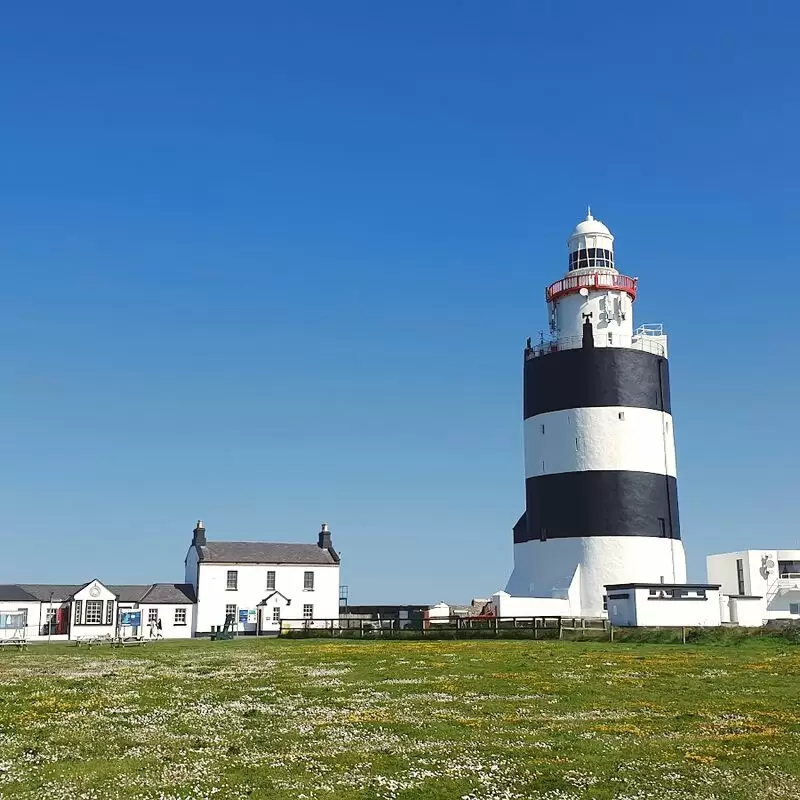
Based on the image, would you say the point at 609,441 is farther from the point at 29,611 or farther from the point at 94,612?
the point at 29,611

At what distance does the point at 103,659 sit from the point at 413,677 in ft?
53.8

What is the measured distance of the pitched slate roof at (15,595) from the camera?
66.8 m

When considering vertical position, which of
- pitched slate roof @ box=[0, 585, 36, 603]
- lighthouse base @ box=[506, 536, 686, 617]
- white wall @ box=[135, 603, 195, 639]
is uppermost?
lighthouse base @ box=[506, 536, 686, 617]

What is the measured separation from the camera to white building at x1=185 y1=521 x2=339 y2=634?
68.9m

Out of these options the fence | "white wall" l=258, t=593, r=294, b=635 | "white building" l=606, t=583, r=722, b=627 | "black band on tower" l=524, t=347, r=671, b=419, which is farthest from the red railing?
"white wall" l=258, t=593, r=294, b=635

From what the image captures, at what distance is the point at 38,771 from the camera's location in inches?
546

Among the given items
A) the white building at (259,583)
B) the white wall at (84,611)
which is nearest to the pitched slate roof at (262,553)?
the white building at (259,583)

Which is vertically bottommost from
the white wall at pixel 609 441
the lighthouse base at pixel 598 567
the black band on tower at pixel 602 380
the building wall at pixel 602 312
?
the lighthouse base at pixel 598 567

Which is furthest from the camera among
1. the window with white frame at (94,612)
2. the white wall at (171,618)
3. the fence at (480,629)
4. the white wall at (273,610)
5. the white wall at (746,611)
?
the white wall at (273,610)

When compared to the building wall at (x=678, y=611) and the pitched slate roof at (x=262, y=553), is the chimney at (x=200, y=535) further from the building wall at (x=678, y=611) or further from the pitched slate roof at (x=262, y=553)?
the building wall at (x=678, y=611)

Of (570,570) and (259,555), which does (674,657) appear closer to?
(570,570)

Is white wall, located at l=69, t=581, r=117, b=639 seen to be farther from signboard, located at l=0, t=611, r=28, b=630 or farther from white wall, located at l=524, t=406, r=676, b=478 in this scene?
white wall, located at l=524, t=406, r=676, b=478

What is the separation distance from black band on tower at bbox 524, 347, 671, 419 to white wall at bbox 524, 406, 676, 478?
2.11 ft

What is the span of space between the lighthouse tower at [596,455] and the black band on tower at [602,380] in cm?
7
